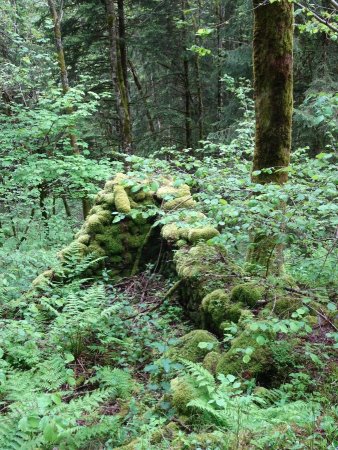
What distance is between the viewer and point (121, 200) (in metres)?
7.68

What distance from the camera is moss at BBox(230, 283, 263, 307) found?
457cm

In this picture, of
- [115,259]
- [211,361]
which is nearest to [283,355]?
[211,361]

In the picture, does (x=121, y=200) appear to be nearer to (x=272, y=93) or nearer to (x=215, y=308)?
(x=215, y=308)

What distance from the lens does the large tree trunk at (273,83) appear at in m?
4.83

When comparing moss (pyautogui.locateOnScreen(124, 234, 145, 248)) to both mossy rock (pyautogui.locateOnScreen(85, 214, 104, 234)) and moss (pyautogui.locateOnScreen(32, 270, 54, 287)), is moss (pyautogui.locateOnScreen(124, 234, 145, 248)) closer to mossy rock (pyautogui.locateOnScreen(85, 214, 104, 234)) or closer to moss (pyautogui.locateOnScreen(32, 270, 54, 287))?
mossy rock (pyautogui.locateOnScreen(85, 214, 104, 234))

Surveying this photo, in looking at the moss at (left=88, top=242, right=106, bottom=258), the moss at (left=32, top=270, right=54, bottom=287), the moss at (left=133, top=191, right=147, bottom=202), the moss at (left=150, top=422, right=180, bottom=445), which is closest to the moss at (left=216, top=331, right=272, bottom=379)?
the moss at (left=150, top=422, right=180, bottom=445)

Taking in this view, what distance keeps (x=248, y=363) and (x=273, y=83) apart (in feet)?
11.4

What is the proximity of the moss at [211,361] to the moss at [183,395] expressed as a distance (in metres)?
0.52

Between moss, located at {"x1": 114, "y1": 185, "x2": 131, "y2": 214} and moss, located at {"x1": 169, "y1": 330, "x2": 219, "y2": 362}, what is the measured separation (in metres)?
3.51

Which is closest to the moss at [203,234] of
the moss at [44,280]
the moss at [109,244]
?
the moss at [109,244]

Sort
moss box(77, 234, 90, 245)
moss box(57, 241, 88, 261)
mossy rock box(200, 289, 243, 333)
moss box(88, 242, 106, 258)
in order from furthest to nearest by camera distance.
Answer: moss box(77, 234, 90, 245) < moss box(88, 242, 106, 258) < moss box(57, 241, 88, 261) < mossy rock box(200, 289, 243, 333)

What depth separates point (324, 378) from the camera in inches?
137

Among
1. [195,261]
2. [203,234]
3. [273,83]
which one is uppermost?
[273,83]

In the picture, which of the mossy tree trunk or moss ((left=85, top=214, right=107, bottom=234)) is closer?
the mossy tree trunk
